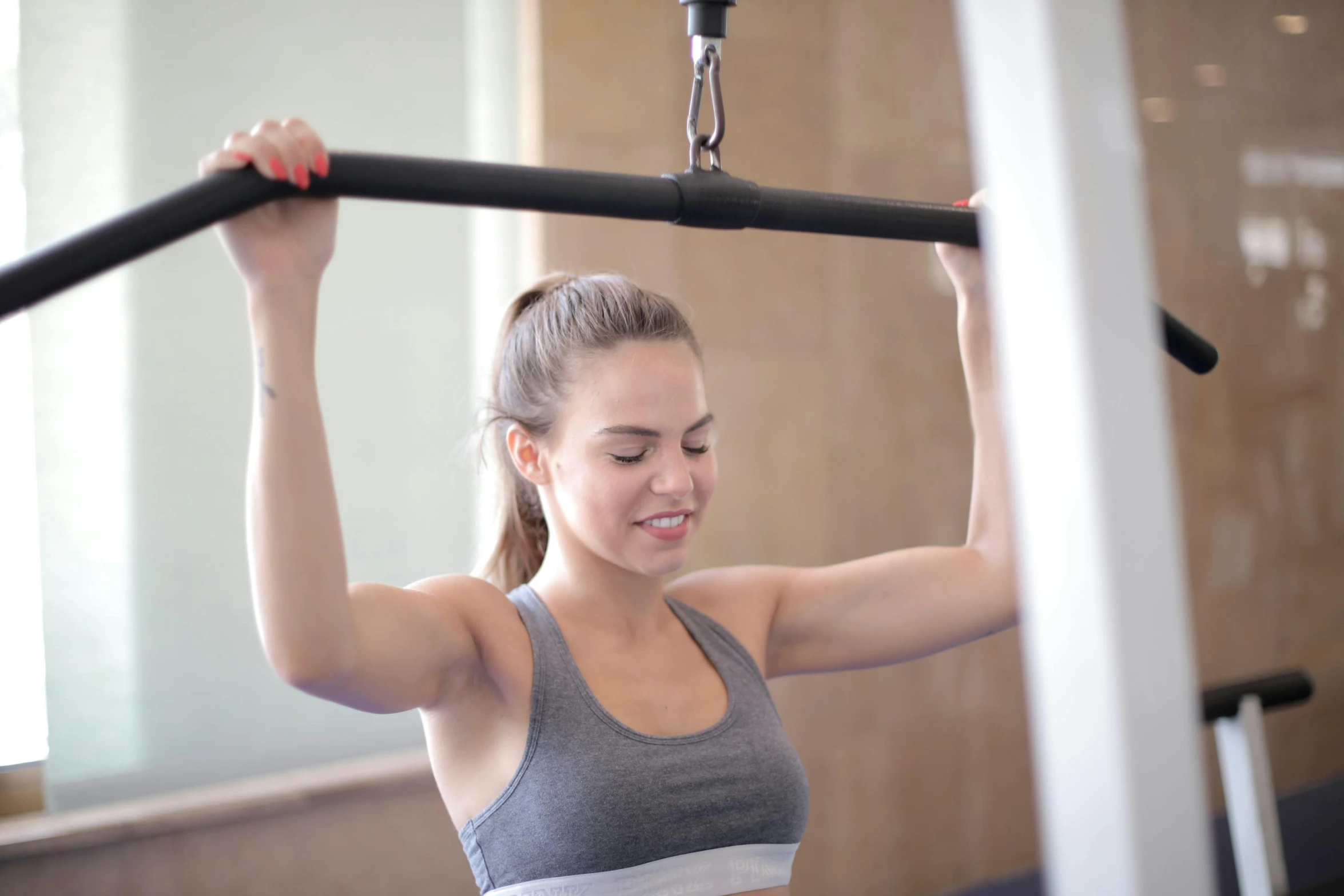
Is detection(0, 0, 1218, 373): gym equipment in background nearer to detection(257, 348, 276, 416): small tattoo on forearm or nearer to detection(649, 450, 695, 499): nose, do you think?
detection(257, 348, 276, 416): small tattoo on forearm

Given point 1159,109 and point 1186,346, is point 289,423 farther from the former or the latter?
point 1159,109

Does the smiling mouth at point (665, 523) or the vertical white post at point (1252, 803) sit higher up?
the smiling mouth at point (665, 523)

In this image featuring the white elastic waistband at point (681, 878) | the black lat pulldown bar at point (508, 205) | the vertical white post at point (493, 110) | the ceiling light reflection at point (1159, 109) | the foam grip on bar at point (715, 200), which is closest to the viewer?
the black lat pulldown bar at point (508, 205)

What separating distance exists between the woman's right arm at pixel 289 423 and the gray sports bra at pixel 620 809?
0.32 metres

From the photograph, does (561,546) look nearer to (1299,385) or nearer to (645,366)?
(645,366)

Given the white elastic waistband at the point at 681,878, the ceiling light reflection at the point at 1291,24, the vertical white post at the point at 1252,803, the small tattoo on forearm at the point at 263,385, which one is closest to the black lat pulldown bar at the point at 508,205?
the small tattoo on forearm at the point at 263,385

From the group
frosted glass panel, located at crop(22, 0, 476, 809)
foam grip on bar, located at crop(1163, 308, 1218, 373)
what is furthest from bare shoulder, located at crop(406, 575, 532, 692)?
foam grip on bar, located at crop(1163, 308, 1218, 373)

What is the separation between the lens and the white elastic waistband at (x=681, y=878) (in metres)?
1.07

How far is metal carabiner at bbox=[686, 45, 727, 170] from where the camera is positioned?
38.1 inches

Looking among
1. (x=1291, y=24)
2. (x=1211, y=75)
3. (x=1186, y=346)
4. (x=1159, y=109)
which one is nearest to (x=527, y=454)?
(x=1186, y=346)

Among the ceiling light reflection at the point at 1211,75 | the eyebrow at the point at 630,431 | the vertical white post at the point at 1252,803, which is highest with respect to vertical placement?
the ceiling light reflection at the point at 1211,75

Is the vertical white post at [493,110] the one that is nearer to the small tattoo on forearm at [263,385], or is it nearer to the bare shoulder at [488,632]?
the bare shoulder at [488,632]

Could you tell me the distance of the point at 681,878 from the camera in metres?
1.09

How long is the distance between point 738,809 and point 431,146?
1564 millimetres
